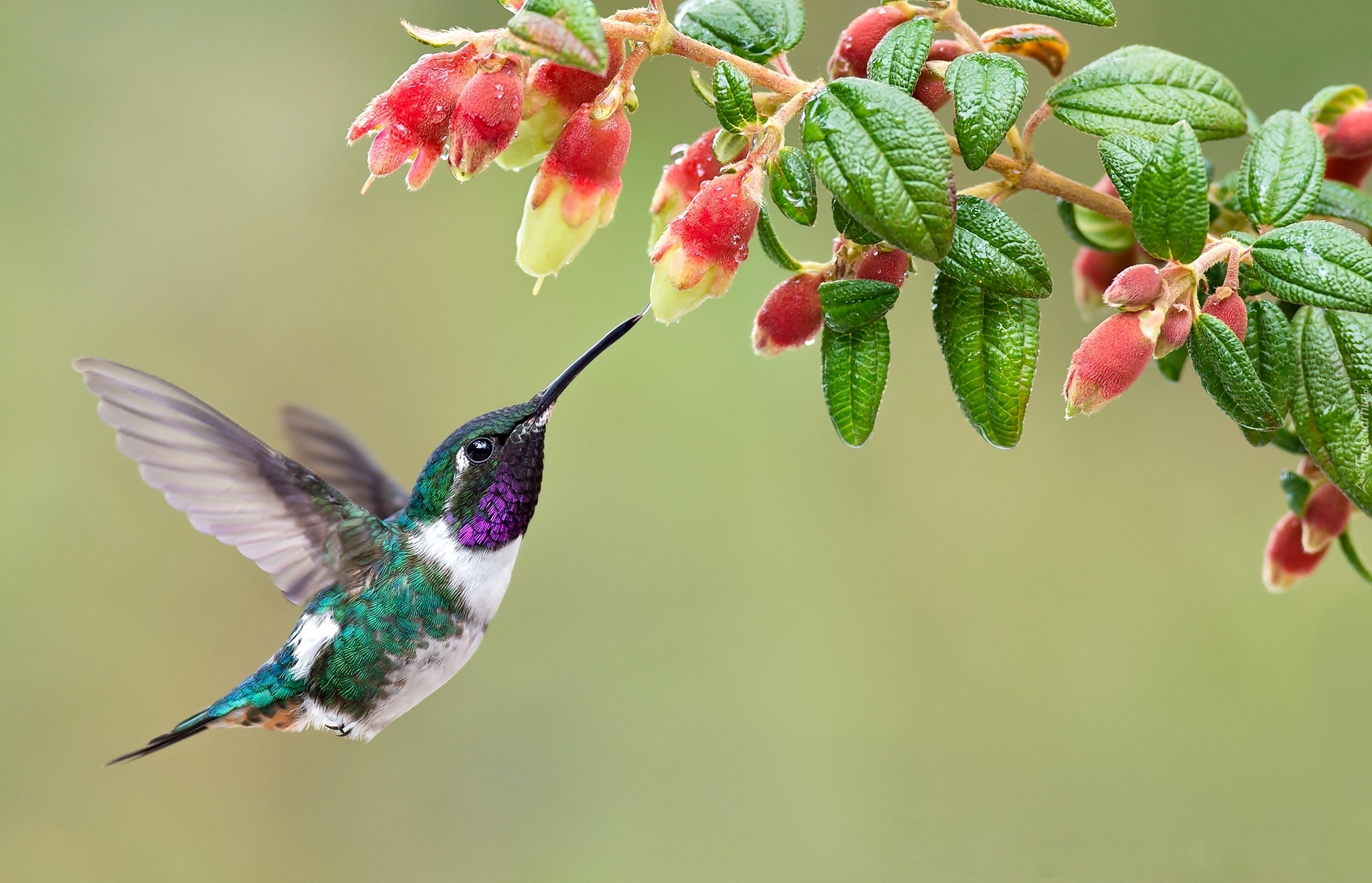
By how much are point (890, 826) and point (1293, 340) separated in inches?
67.7

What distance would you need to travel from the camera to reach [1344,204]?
0.84m

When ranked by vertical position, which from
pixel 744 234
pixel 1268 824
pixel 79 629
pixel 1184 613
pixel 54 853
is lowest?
pixel 54 853

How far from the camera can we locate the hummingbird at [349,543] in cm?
103

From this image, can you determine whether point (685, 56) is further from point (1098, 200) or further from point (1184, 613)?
point (1184, 613)

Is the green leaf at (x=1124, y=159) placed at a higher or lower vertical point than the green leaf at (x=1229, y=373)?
higher

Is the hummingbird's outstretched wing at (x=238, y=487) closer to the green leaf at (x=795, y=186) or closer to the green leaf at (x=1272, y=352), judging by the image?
the green leaf at (x=795, y=186)

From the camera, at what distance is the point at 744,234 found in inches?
29.2

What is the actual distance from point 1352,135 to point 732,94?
0.46 meters

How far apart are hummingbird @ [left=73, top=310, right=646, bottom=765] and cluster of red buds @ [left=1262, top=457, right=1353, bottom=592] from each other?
0.55m

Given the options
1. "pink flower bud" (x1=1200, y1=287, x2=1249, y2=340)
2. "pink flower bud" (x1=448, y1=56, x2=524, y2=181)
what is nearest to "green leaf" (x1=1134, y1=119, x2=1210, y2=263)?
"pink flower bud" (x1=1200, y1=287, x2=1249, y2=340)

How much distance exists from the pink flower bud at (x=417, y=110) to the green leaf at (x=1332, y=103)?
59 centimetres

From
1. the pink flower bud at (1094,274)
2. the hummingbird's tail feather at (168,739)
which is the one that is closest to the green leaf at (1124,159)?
the pink flower bud at (1094,274)

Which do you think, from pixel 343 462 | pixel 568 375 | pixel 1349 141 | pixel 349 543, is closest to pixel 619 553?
pixel 343 462

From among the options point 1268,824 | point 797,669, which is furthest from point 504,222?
point 1268,824
